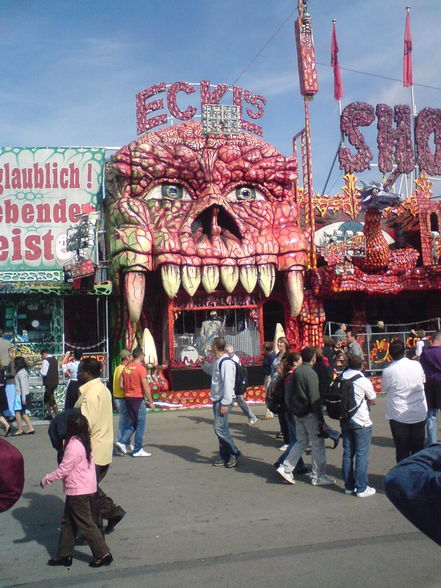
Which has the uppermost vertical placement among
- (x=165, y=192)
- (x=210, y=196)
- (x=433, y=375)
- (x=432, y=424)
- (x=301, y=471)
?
(x=165, y=192)

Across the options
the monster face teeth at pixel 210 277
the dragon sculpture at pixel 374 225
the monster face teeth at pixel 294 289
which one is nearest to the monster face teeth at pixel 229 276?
the monster face teeth at pixel 210 277

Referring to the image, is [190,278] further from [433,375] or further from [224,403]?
[433,375]

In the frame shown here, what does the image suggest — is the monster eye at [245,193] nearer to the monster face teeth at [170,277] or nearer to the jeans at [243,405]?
the monster face teeth at [170,277]

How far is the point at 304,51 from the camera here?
59.5 feet

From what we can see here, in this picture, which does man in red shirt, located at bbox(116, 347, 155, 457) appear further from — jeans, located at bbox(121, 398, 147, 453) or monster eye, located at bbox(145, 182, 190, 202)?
monster eye, located at bbox(145, 182, 190, 202)

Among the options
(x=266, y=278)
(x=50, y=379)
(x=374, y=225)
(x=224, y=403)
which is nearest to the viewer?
(x=224, y=403)

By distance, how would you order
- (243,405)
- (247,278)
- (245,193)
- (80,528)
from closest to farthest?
(80,528) → (243,405) → (247,278) → (245,193)

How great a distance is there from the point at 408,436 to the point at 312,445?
1.14m

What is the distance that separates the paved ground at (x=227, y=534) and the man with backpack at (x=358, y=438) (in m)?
0.19

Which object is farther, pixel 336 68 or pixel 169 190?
pixel 336 68

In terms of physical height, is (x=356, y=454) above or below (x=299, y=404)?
below

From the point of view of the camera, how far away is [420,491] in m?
2.23

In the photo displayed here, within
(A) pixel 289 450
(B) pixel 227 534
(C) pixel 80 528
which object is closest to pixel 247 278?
(A) pixel 289 450

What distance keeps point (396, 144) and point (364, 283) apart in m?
5.99
